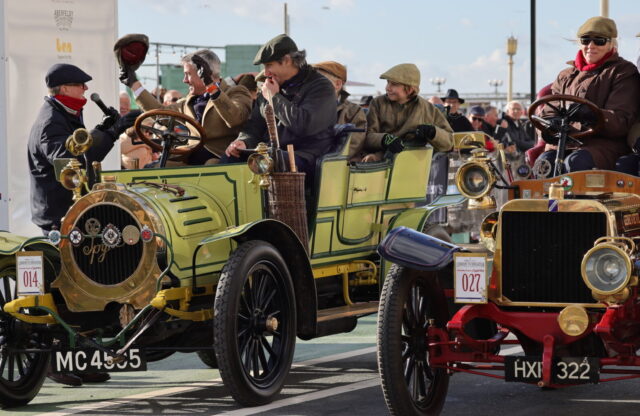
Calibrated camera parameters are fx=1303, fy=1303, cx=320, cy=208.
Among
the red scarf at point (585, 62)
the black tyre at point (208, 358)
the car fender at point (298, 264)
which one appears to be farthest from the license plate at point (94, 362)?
the red scarf at point (585, 62)

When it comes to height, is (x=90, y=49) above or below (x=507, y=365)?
above

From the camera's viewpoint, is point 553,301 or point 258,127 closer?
point 553,301

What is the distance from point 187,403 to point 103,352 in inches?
32.1

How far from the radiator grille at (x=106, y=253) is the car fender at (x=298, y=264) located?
0.68 metres

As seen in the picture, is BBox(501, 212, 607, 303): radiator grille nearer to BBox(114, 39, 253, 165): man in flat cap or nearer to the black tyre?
the black tyre

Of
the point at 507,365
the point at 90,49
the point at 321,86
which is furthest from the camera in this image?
the point at 90,49

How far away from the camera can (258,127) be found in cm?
932

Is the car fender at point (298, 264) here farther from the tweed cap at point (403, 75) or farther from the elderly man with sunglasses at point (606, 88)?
the tweed cap at point (403, 75)

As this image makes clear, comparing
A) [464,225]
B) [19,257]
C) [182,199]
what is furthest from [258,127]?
[464,225]

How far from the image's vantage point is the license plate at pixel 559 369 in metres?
6.44

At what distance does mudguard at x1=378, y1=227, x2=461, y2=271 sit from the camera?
6.82 meters

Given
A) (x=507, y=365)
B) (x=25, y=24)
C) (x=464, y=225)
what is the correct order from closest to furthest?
1. (x=507, y=365)
2. (x=25, y=24)
3. (x=464, y=225)

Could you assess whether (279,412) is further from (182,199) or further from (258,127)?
(258,127)

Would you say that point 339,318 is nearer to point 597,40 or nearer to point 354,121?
point 354,121
